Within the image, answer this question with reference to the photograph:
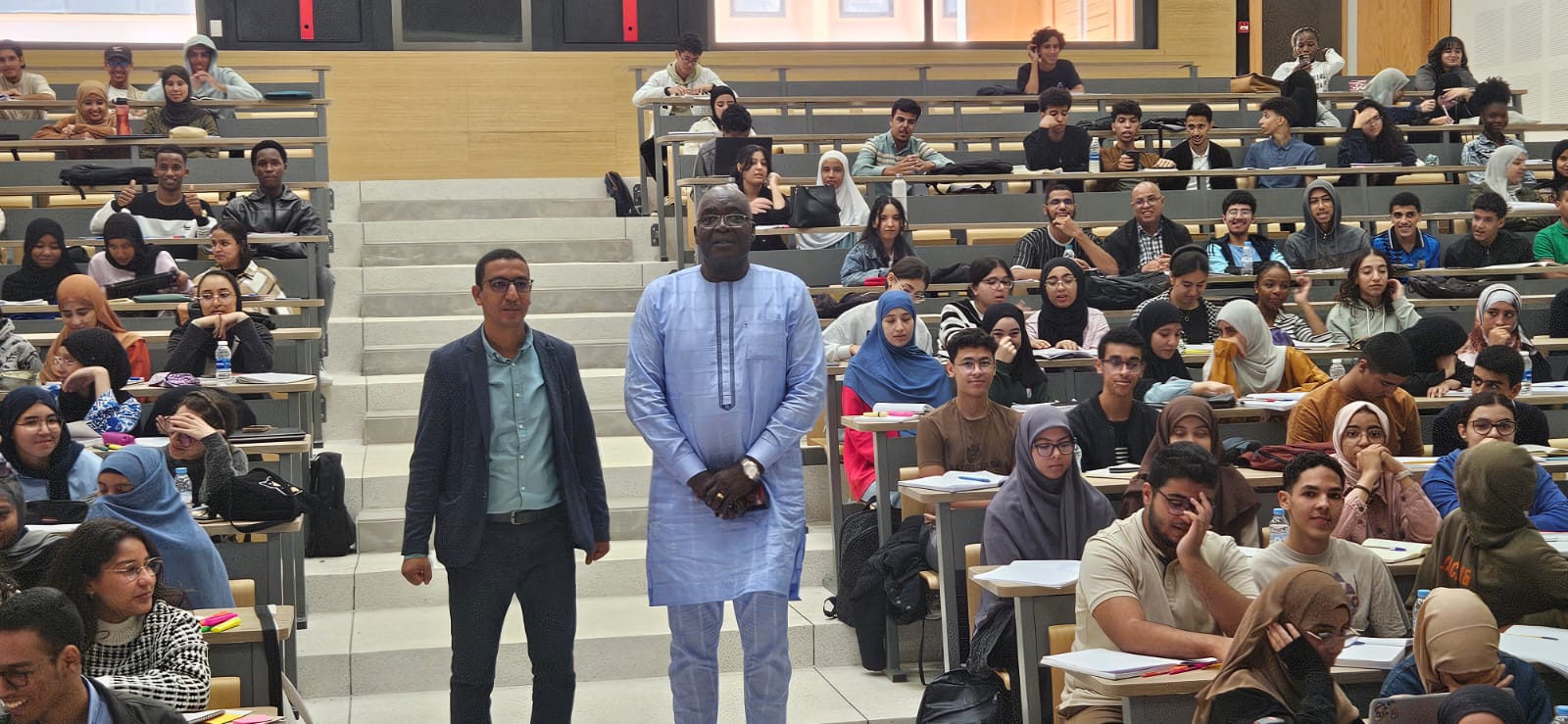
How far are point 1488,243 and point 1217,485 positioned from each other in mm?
5404

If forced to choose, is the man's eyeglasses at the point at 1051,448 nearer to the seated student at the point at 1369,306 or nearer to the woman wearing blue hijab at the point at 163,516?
the woman wearing blue hijab at the point at 163,516

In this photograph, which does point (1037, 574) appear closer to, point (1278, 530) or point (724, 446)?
point (1278, 530)

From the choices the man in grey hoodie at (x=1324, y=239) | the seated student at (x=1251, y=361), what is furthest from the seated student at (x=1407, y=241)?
the seated student at (x=1251, y=361)

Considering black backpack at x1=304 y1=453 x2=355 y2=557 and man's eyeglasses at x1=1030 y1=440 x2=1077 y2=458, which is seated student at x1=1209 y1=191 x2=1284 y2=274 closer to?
man's eyeglasses at x1=1030 y1=440 x2=1077 y2=458

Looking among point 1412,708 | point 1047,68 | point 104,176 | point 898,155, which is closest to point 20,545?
point 1412,708

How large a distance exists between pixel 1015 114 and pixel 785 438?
25.1 ft

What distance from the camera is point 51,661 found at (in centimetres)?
271

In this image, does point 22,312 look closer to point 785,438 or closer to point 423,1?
point 785,438

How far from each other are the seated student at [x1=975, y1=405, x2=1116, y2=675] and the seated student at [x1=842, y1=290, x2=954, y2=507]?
4.92 ft

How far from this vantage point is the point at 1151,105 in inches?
464

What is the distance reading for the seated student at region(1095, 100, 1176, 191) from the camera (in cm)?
910

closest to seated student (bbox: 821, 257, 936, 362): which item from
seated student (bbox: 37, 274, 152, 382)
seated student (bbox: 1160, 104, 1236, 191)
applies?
seated student (bbox: 37, 274, 152, 382)

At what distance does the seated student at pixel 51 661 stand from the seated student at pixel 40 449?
1.71 m

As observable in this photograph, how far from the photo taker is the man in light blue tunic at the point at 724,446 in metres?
3.55
